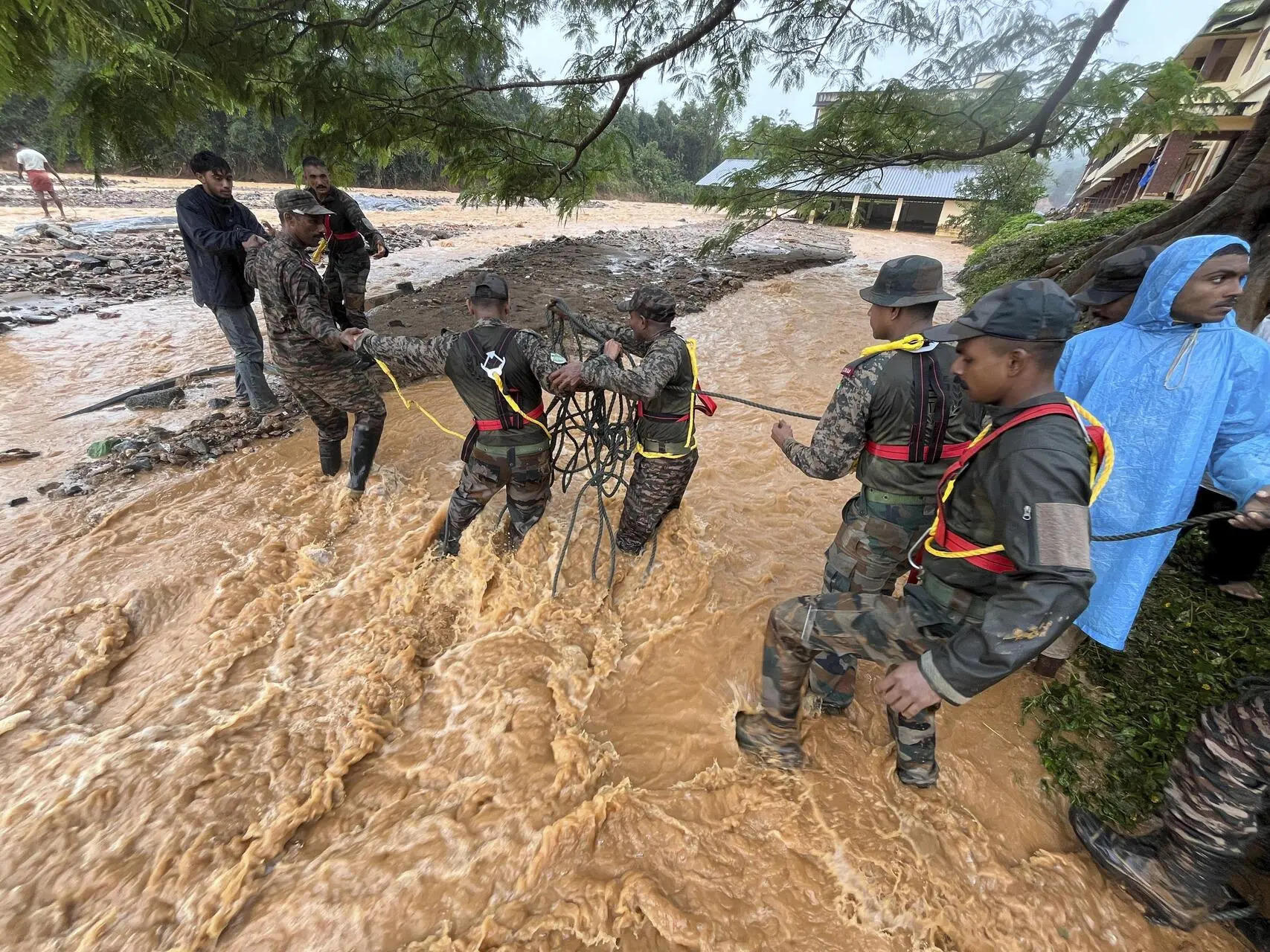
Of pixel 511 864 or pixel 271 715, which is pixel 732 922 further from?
pixel 271 715

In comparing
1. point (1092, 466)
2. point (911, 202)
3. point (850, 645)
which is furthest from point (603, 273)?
point (911, 202)

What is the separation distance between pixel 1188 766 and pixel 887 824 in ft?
3.66

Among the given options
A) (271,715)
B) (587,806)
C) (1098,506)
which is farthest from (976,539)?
(271,715)

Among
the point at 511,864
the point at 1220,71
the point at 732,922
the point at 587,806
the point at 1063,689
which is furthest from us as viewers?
the point at 1220,71

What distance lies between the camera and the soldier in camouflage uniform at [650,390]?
120 inches

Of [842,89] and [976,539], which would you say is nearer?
[976,539]

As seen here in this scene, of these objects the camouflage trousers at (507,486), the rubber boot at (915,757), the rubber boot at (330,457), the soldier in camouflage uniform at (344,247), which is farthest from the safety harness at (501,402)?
the soldier in camouflage uniform at (344,247)

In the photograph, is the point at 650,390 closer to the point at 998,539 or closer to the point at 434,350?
the point at 434,350

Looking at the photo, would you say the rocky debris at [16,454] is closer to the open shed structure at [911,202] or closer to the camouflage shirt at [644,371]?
the camouflage shirt at [644,371]

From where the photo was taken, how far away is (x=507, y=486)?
371 cm

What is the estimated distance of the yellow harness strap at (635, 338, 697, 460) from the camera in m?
3.28

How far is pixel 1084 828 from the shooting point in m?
2.32

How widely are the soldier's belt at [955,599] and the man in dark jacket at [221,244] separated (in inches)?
204

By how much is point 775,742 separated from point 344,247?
20.5 feet
